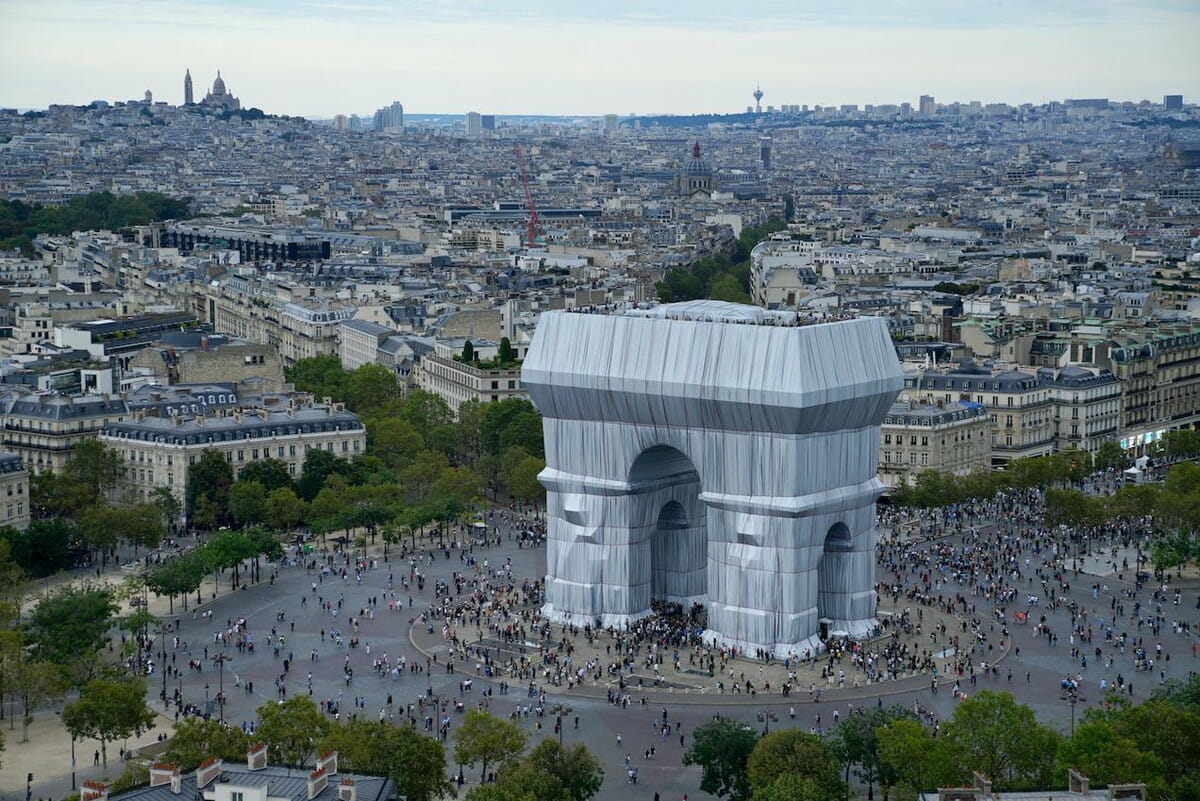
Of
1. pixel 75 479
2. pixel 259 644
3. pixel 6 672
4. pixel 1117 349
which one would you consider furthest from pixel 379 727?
pixel 1117 349

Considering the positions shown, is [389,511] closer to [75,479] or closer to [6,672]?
[75,479]

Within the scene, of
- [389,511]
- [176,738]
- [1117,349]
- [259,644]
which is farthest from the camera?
[1117,349]

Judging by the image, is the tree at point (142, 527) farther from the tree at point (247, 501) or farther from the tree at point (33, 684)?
the tree at point (33, 684)

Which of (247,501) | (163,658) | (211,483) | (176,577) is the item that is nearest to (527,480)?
(247,501)

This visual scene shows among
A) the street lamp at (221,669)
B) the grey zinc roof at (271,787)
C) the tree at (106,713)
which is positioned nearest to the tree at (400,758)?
the grey zinc roof at (271,787)

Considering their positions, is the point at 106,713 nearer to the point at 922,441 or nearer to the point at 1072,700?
the point at 1072,700

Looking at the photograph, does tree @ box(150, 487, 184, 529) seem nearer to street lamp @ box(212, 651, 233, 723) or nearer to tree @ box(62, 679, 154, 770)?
street lamp @ box(212, 651, 233, 723)

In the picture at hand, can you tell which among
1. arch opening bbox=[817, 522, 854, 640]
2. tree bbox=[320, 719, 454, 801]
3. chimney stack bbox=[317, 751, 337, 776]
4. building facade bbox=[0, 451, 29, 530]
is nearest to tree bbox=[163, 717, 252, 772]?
tree bbox=[320, 719, 454, 801]
